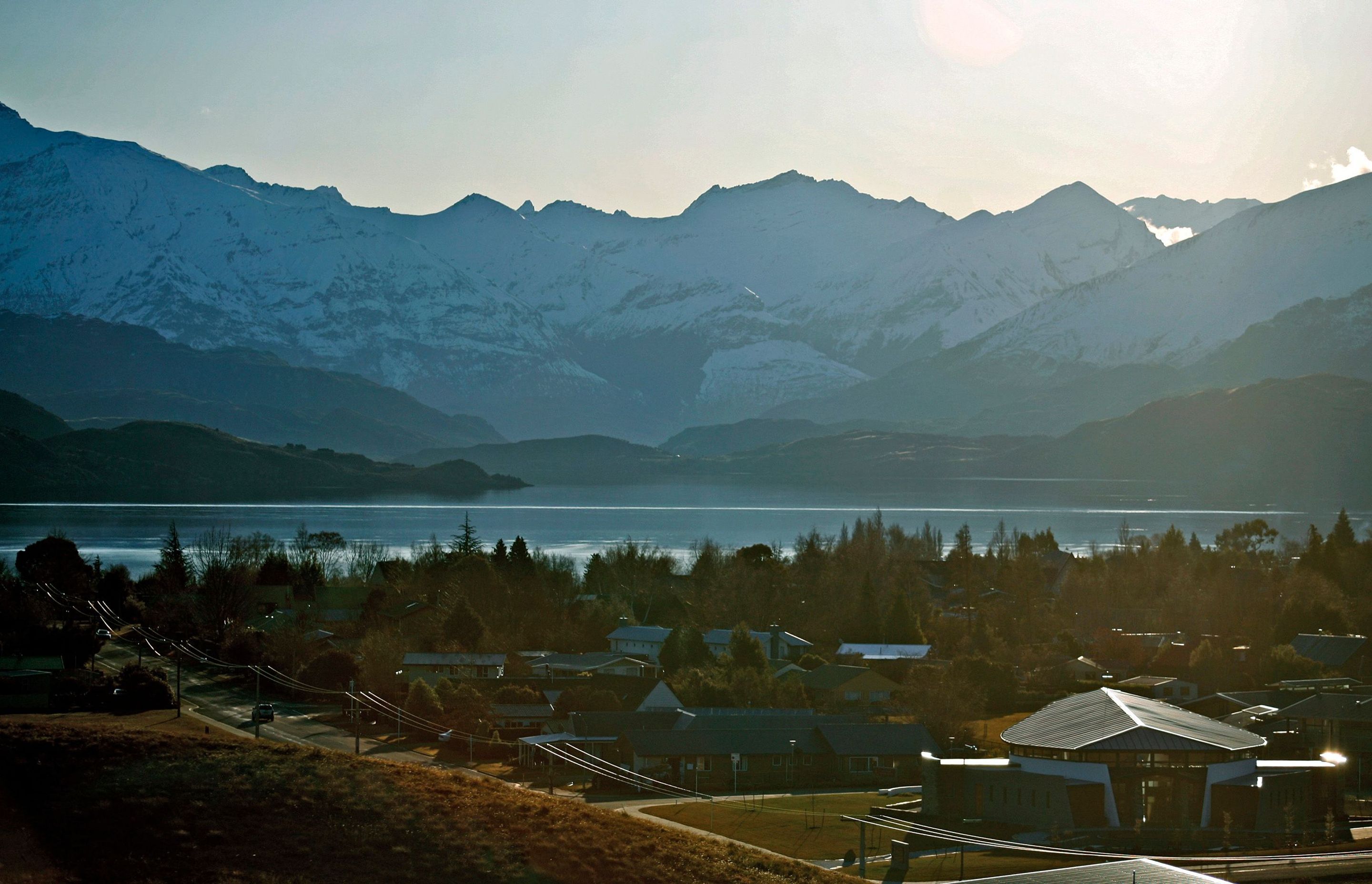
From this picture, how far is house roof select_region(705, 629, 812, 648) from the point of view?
6000 centimetres

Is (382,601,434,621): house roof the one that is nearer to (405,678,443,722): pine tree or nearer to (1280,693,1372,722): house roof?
(405,678,443,722): pine tree

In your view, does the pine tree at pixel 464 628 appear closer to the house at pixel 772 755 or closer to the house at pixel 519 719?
the house at pixel 519 719

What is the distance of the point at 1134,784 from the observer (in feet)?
98.3

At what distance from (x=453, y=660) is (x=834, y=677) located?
1469 centimetres

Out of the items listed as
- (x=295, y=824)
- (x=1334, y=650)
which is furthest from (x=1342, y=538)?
(x=295, y=824)

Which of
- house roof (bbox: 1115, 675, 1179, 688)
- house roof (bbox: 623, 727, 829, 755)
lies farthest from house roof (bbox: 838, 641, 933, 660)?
house roof (bbox: 623, 727, 829, 755)

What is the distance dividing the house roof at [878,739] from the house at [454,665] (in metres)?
15.4

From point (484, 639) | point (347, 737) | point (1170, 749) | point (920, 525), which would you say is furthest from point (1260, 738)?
point (920, 525)

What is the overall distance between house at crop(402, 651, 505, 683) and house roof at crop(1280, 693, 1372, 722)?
27.2 metres

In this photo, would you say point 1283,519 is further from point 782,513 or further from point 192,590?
point 192,590

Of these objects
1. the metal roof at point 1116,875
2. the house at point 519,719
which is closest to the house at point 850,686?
the house at point 519,719

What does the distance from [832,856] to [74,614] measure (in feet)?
143

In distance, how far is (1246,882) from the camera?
74.3ft

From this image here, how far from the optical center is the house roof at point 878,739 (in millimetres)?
38594
